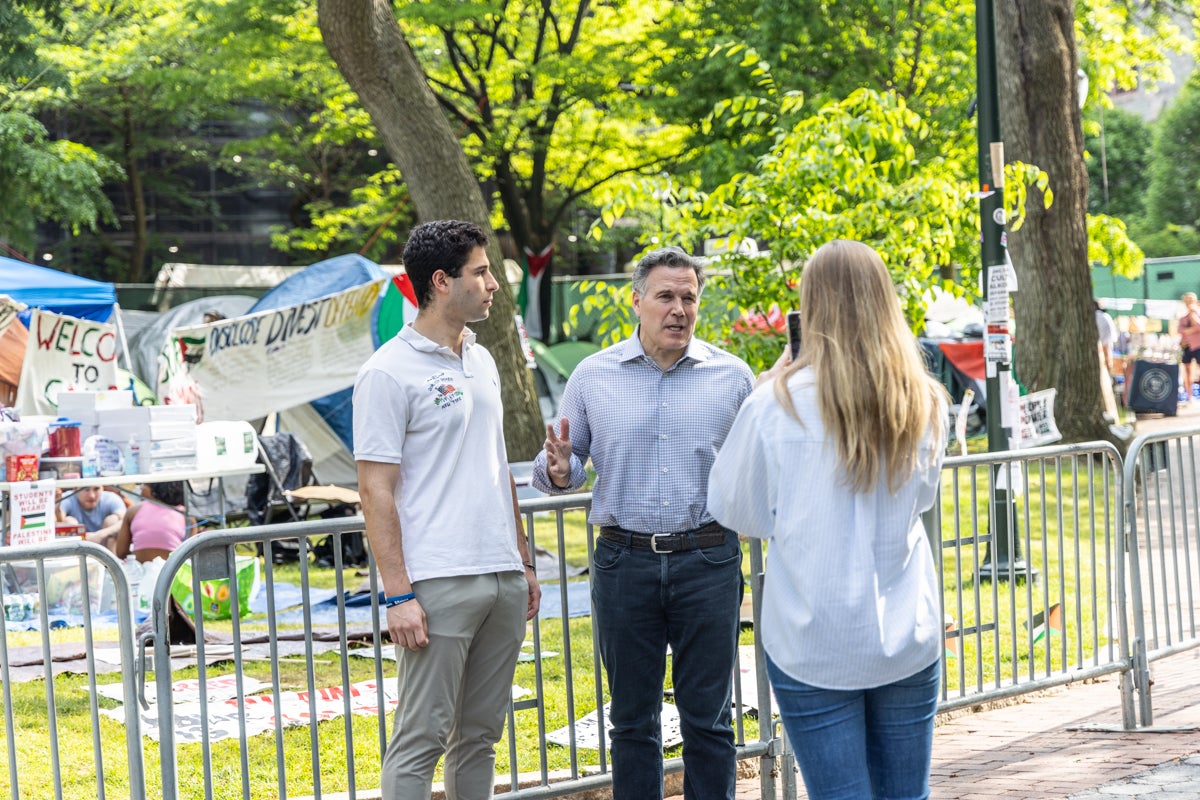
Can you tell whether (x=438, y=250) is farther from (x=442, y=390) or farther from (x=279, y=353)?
(x=279, y=353)

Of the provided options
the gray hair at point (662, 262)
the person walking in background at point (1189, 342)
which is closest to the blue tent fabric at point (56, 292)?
the gray hair at point (662, 262)

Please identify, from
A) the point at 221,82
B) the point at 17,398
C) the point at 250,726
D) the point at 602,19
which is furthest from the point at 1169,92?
the point at 250,726

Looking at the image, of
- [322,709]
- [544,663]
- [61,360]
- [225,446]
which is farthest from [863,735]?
[61,360]

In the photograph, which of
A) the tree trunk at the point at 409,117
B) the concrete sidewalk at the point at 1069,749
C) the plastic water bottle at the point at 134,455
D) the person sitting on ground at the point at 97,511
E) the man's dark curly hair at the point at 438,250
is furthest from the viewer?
the tree trunk at the point at 409,117

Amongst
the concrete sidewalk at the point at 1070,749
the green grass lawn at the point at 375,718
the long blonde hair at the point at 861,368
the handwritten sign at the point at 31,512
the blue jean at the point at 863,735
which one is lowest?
the concrete sidewalk at the point at 1070,749

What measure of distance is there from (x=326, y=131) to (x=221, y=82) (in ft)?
11.9

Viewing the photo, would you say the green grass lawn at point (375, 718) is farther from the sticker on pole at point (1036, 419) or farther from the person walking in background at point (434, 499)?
the sticker on pole at point (1036, 419)

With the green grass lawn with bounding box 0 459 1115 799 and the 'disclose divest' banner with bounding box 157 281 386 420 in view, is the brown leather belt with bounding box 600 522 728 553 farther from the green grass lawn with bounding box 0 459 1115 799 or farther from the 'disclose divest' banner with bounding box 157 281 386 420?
the 'disclose divest' banner with bounding box 157 281 386 420

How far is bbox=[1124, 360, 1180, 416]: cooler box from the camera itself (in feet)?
73.9

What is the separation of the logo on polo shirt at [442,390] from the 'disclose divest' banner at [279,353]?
1092 centimetres

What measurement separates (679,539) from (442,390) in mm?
877

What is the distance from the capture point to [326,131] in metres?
28.9

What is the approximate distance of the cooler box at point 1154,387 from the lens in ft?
73.9

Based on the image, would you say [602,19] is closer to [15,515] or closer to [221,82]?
[221,82]
